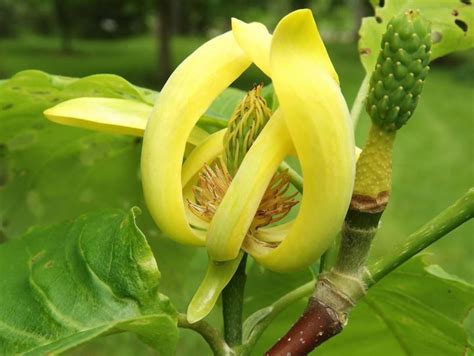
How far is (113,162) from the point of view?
1084mm

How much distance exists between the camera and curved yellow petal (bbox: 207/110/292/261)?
626mm

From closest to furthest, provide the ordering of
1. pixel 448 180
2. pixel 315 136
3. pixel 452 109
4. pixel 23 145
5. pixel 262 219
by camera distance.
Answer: pixel 315 136 < pixel 262 219 < pixel 23 145 < pixel 448 180 < pixel 452 109

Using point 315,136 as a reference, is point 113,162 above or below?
below

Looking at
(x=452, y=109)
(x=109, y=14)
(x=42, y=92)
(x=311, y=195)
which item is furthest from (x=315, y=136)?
(x=109, y=14)

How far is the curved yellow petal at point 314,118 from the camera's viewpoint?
0.58 m

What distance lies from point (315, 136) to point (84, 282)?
260 millimetres

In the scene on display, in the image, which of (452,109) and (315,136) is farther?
(452,109)

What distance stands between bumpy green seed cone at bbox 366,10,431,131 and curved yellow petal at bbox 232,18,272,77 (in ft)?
0.30

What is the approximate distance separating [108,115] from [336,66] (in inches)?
577

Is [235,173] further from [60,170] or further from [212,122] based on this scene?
A: [60,170]

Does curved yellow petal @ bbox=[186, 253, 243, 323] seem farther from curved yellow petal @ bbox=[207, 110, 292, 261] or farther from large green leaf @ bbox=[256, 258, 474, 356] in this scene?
large green leaf @ bbox=[256, 258, 474, 356]

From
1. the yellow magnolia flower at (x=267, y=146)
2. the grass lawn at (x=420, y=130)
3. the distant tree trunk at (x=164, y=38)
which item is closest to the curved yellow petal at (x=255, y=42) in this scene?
the yellow magnolia flower at (x=267, y=146)

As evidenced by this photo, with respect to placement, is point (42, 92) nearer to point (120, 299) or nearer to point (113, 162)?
point (113, 162)

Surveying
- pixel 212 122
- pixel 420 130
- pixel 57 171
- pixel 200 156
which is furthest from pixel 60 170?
pixel 420 130
